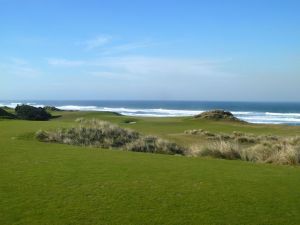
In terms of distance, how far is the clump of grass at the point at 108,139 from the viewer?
1910 centimetres

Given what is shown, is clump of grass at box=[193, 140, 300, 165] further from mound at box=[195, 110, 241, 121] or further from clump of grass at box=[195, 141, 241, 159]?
mound at box=[195, 110, 241, 121]

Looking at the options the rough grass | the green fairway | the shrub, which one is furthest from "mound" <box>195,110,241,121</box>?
the green fairway

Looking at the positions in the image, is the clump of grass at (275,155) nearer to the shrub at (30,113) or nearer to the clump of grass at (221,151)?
the clump of grass at (221,151)

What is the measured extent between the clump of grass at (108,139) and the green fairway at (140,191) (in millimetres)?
6562

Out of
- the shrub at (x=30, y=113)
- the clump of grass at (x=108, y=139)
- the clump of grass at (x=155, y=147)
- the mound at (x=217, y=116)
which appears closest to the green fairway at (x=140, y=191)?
the clump of grass at (x=108, y=139)

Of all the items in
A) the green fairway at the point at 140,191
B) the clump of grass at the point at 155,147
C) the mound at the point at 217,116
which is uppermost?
the mound at the point at 217,116

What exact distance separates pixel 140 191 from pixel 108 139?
40.8 ft

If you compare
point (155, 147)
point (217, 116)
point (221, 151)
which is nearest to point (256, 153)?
point (221, 151)

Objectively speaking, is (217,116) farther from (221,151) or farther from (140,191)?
(140,191)

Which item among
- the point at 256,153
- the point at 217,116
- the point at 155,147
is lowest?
the point at 155,147

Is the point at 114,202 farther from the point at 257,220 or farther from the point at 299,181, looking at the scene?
the point at 299,181

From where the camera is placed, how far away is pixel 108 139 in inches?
811

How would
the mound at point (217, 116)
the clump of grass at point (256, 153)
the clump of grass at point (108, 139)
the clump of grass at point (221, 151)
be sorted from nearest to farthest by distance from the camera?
the clump of grass at point (256, 153)
the clump of grass at point (221, 151)
the clump of grass at point (108, 139)
the mound at point (217, 116)

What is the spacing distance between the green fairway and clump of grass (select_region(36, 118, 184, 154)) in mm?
6562
